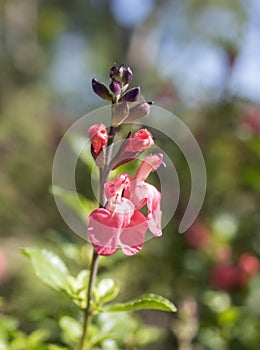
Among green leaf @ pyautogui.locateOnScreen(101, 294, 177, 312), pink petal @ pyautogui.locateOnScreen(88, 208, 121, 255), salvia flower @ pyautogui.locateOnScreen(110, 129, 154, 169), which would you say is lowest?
green leaf @ pyautogui.locateOnScreen(101, 294, 177, 312)

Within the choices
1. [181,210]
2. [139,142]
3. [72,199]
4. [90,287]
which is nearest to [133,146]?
[139,142]

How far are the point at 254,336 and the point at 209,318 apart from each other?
0.41ft

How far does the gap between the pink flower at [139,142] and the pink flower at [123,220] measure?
0.12 ft

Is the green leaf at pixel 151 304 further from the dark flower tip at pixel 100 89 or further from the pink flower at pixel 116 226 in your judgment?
the dark flower tip at pixel 100 89

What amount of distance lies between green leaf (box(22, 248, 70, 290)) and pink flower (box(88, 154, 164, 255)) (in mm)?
161

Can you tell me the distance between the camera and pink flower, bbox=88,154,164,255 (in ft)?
1.94

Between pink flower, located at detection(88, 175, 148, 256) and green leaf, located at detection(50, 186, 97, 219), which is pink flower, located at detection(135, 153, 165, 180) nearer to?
pink flower, located at detection(88, 175, 148, 256)

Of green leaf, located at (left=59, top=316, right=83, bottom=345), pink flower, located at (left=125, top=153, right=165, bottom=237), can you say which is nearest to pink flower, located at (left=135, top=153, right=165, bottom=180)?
pink flower, located at (left=125, top=153, right=165, bottom=237)

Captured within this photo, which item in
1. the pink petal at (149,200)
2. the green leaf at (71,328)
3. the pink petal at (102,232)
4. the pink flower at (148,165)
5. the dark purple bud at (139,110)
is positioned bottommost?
the green leaf at (71,328)

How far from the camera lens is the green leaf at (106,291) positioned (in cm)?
74

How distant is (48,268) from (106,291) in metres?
0.09

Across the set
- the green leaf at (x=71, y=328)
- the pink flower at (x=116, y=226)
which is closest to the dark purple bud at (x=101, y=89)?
the pink flower at (x=116, y=226)

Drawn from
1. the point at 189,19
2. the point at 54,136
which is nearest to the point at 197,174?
the point at 54,136

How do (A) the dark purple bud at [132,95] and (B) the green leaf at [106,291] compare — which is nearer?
(A) the dark purple bud at [132,95]
